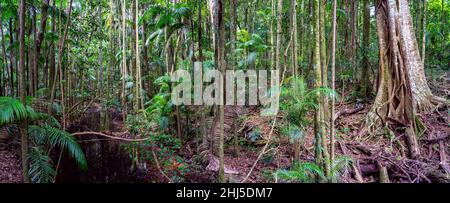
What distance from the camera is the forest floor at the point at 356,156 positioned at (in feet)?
16.8

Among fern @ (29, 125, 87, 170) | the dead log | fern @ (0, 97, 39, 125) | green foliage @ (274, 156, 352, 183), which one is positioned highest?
fern @ (0, 97, 39, 125)

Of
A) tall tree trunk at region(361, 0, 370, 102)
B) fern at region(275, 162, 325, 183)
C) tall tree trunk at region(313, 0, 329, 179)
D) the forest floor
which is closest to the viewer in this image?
fern at region(275, 162, 325, 183)

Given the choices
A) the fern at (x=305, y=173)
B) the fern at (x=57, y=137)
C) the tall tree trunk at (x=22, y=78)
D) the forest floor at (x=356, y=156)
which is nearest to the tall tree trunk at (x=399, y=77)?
the forest floor at (x=356, y=156)

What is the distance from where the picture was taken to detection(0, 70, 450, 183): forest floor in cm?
512

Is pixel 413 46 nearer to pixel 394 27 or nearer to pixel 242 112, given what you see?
pixel 394 27

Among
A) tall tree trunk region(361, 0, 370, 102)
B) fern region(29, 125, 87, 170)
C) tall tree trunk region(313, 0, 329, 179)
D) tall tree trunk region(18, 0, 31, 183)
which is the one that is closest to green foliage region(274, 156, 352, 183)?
tall tree trunk region(313, 0, 329, 179)

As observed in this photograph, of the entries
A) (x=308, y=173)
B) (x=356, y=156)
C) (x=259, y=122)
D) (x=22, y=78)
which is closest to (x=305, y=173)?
(x=308, y=173)

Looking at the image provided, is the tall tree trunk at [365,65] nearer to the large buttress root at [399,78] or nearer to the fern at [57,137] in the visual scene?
the large buttress root at [399,78]

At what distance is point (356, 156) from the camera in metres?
5.72

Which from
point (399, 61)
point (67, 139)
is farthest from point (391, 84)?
point (67, 139)

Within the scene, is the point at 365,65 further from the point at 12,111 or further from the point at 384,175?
the point at 12,111

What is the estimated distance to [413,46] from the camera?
260 inches

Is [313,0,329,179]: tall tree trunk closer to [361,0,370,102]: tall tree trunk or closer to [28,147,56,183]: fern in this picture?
[28,147,56,183]: fern

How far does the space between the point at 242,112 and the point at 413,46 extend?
440 cm
